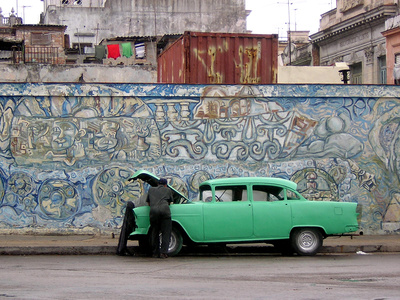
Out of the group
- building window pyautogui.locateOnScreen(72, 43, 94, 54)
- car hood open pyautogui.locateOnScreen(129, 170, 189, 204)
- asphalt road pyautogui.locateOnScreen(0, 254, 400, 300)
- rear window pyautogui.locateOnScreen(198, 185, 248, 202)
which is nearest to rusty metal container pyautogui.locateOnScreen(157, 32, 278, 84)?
car hood open pyautogui.locateOnScreen(129, 170, 189, 204)

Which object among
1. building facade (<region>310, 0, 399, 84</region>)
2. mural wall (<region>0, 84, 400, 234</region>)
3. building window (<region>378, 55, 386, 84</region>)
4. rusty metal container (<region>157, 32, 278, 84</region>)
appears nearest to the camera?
mural wall (<region>0, 84, 400, 234</region>)

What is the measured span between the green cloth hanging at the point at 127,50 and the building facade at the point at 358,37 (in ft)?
39.3

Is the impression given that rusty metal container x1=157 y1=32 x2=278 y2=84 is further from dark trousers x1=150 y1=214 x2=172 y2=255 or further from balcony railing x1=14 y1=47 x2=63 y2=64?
balcony railing x1=14 y1=47 x2=63 y2=64

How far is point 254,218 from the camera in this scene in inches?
475

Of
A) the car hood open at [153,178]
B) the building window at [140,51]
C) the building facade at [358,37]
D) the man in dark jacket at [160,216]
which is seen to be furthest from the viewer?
the building window at [140,51]

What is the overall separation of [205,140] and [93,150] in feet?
8.47

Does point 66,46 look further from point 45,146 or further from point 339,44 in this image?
point 45,146

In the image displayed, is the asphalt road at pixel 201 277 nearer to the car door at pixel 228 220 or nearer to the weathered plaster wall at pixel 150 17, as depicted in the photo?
the car door at pixel 228 220

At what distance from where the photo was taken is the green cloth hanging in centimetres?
4144

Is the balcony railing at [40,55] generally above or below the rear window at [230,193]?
above

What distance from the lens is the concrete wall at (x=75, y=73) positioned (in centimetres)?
2881

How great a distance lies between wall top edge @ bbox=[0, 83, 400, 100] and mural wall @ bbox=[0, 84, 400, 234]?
2 cm

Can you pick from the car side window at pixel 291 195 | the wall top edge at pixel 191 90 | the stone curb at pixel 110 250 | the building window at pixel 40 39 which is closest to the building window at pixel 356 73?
the building window at pixel 40 39

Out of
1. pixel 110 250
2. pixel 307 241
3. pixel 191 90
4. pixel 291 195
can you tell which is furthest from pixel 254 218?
pixel 191 90
